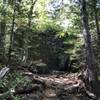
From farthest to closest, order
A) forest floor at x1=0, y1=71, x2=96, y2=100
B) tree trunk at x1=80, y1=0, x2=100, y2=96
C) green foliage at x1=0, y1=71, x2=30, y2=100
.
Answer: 1. tree trunk at x1=80, y1=0, x2=100, y2=96
2. forest floor at x1=0, y1=71, x2=96, y2=100
3. green foliage at x1=0, y1=71, x2=30, y2=100

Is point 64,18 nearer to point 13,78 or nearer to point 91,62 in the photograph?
point 91,62

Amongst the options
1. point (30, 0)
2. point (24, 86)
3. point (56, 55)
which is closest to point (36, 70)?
point (30, 0)

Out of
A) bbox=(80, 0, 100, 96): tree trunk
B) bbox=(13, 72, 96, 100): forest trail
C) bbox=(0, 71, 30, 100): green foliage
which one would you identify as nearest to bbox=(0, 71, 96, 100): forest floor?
bbox=(13, 72, 96, 100): forest trail

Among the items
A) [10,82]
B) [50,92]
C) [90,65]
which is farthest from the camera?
[90,65]

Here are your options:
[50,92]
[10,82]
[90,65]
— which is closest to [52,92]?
[50,92]

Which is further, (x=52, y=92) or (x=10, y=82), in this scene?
(x=52, y=92)

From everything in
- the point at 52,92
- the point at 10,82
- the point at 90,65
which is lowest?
the point at 52,92

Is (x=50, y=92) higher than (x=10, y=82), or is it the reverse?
(x=10, y=82)

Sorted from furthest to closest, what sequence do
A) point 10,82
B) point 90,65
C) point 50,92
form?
point 90,65 → point 50,92 → point 10,82

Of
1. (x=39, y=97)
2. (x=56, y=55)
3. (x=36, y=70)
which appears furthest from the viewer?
(x=56, y=55)

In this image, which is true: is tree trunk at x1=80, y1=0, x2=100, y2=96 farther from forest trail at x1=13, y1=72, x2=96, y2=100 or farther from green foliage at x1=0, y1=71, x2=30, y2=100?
green foliage at x1=0, y1=71, x2=30, y2=100

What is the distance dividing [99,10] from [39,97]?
8788 millimetres

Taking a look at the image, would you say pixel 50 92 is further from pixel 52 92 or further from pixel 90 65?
pixel 90 65

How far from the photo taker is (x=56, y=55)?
33.6 meters
